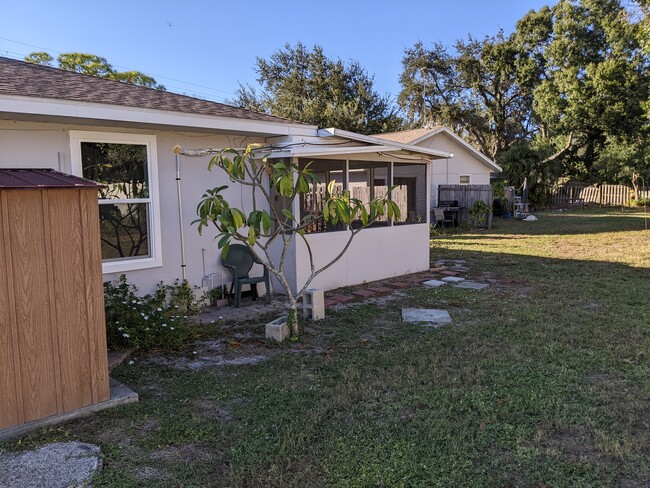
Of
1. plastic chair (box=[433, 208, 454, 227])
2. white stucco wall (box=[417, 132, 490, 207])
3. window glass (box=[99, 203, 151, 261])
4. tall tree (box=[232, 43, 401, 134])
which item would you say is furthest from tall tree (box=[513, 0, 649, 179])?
window glass (box=[99, 203, 151, 261])

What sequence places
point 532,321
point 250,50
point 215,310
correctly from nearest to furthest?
point 532,321 → point 215,310 → point 250,50

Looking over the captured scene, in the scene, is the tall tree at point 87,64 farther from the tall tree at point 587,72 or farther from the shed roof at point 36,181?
the shed roof at point 36,181

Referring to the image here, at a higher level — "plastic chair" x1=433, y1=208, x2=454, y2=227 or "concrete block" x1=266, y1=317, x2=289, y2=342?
"plastic chair" x1=433, y1=208, x2=454, y2=227

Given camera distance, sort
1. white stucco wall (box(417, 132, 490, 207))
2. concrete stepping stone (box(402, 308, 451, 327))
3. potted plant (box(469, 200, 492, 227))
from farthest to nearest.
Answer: white stucco wall (box(417, 132, 490, 207)) → potted plant (box(469, 200, 492, 227)) → concrete stepping stone (box(402, 308, 451, 327))

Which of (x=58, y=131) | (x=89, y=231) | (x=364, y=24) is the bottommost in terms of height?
(x=89, y=231)

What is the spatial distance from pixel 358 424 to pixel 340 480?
0.64 m

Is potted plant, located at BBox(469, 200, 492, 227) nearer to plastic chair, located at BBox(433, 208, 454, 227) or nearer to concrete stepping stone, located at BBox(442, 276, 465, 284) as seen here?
plastic chair, located at BBox(433, 208, 454, 227)

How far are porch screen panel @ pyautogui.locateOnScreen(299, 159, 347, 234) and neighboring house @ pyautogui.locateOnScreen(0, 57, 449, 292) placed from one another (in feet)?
0.07

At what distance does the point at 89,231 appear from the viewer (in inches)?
128

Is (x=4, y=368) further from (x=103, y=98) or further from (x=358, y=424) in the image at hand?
(x=103, y=98)

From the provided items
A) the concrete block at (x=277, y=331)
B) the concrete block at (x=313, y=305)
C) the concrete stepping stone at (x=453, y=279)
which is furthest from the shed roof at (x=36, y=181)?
the concrete stepping stone at (x=453, y=279)

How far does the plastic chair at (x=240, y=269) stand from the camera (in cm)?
638

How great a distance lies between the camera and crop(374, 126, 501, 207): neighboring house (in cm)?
1658

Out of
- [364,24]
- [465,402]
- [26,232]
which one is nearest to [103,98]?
[26,232]
